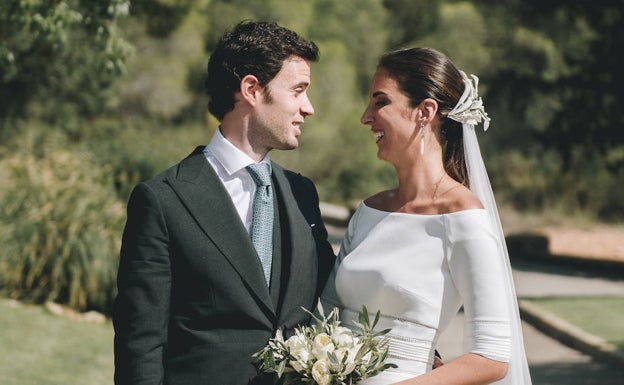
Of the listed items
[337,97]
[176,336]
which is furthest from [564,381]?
[337,97]

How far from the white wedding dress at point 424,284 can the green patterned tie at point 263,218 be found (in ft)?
1.06

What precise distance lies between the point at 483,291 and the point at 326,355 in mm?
569

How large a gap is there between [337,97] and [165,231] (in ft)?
94.1

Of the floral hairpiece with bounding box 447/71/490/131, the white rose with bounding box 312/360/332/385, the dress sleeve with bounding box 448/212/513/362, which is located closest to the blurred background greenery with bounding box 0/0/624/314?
the floral hairpiece with bounding box 447/71/490/131

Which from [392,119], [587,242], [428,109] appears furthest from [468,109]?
[587,242]

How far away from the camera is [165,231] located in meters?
3.12

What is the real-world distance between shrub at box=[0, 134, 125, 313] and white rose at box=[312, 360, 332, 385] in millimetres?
7761

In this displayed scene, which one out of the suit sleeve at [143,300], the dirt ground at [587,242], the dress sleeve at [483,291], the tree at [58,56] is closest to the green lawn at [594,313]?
the dirt ground at [587,242]

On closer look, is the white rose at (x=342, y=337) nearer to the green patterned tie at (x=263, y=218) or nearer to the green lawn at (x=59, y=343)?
the green patterned tie at (x=263, y=218)

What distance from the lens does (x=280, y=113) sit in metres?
3.39

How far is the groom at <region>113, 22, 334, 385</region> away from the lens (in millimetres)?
3068

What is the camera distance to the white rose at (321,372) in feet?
9.92

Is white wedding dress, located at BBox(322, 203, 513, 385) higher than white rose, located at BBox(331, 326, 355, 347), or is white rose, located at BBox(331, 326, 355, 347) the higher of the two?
white wedding dress, located at BBox(322, 203, 513, 385)

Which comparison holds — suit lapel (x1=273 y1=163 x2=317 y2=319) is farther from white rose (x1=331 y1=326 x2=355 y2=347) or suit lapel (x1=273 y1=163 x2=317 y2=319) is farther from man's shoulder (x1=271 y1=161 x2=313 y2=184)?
white rose (x1=331 y1=326 x2=355 y2=347)
